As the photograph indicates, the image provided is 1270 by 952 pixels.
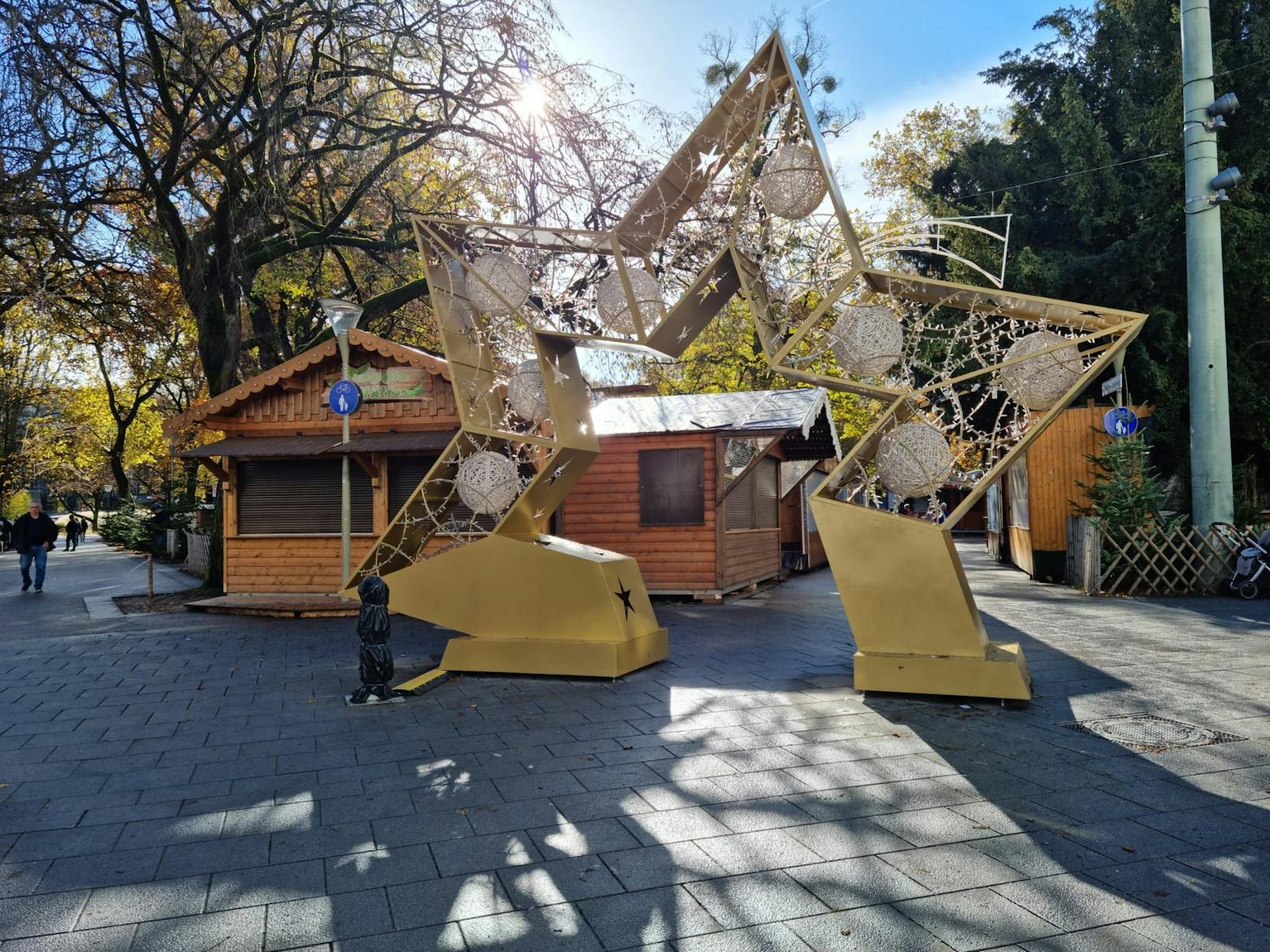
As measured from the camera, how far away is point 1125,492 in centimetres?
1479

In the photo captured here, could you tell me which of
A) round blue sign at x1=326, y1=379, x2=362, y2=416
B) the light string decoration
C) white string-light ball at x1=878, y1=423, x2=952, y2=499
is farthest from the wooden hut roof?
white string-light ball at x1=878, y1=423, x2=952, y2=499

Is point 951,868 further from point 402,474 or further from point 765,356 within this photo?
point 402,474

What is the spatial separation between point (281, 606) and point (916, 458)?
10726 mm

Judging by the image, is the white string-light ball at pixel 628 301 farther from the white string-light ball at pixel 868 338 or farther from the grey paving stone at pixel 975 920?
the grey paving stone at pixel 975 920

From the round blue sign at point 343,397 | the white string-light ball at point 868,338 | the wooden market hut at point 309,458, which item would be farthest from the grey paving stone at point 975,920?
the wooden market hut at point 309,458

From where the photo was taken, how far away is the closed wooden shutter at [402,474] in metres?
15.0

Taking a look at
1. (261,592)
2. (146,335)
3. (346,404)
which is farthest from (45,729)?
(146,335)

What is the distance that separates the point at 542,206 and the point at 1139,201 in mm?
14198

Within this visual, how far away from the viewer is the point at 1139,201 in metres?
19.7

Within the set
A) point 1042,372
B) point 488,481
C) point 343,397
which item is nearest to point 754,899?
point 1042,372

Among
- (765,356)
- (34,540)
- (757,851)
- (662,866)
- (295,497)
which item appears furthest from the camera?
(34,540)

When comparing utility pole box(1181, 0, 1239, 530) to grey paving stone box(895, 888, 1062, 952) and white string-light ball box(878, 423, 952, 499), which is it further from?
grey paving stone box(895, 888, 1062, 952)

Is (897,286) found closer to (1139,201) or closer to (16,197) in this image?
(16,197)

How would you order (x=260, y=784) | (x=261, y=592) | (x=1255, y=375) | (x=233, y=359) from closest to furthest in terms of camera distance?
(x=260, y=784) < (x=261, y=592) < (x=233, y=359) < (x=1255, y=375)
